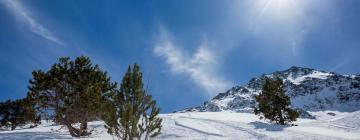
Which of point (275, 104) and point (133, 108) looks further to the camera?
point (275, 104)

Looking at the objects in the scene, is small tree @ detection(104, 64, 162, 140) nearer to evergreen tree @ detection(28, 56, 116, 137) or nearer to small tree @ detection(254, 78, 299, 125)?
evergreen tree @ detection(28, 56, 116, 137)

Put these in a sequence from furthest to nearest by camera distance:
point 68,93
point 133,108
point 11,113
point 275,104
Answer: point 11,113 < point 275,104 < point 68,93 < point 133,108

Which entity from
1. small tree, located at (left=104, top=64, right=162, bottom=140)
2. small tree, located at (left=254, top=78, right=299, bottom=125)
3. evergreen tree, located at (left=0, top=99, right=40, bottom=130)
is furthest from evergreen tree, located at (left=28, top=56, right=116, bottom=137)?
evergreen tree, located at (left=0, top=99, right=40, bottom=130)

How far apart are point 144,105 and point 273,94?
24.1 metres

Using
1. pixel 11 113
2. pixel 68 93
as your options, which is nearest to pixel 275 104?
pixel 68 93

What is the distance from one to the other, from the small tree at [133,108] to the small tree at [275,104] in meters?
23.2

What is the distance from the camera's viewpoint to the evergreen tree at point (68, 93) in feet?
73.5

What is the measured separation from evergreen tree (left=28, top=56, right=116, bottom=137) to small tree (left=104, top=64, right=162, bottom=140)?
909 centimetres

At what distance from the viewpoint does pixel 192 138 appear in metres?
21.4

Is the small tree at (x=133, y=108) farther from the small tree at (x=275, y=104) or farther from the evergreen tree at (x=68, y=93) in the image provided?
the small tree at (x=275, y=104)

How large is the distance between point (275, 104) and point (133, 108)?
80.3ft

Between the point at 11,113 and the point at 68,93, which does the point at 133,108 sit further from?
the point at 11,113

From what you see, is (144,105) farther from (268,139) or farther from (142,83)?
(268,139)

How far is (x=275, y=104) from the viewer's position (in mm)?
33844
